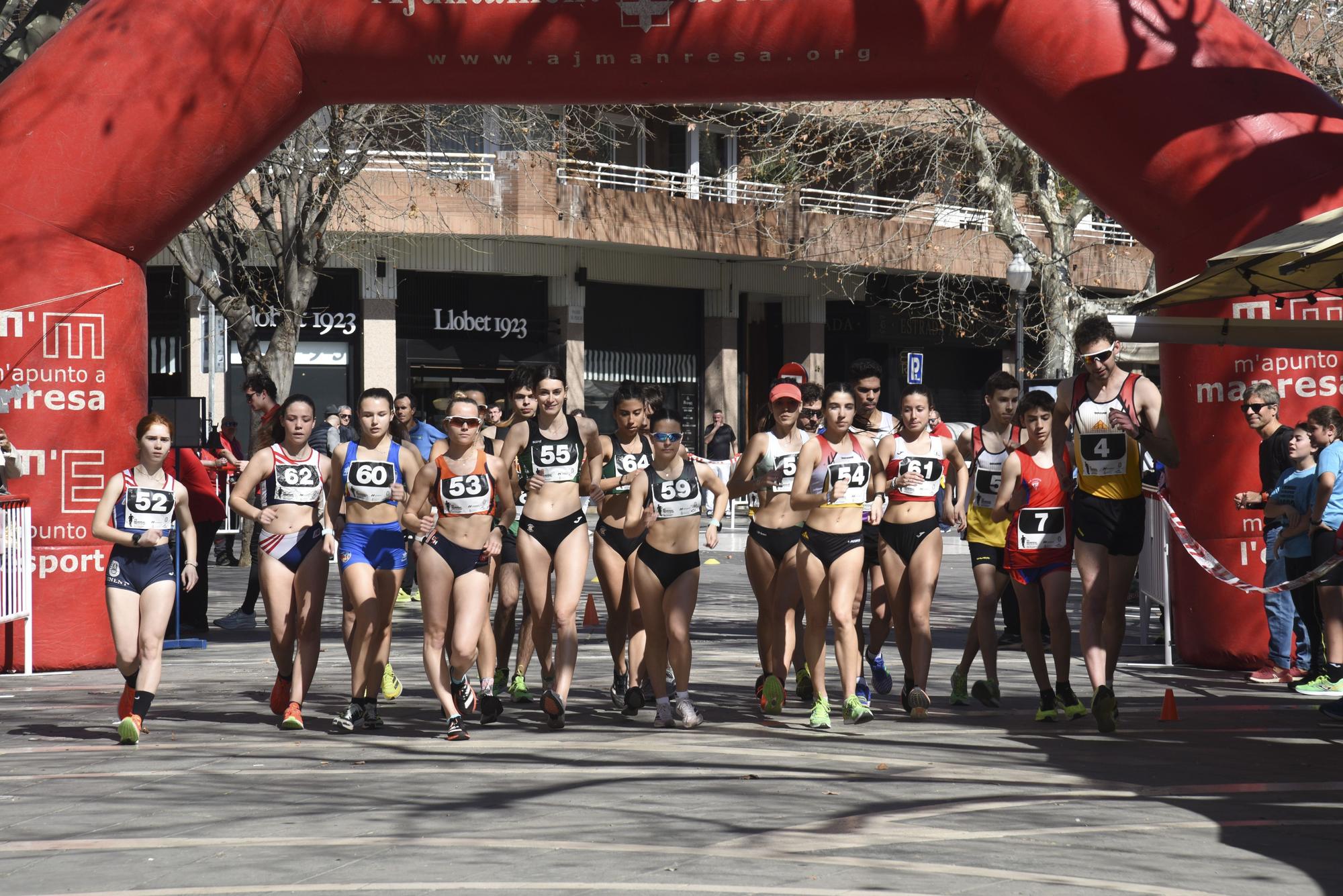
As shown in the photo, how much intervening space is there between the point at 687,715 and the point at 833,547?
4.19 ft

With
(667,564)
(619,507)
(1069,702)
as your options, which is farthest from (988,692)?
(619,507)

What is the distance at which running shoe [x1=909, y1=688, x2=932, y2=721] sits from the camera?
995cm

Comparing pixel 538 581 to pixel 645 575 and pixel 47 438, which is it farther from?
pixel 47 438

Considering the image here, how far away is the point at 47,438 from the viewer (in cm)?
1223

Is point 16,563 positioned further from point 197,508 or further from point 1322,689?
point 1322,689

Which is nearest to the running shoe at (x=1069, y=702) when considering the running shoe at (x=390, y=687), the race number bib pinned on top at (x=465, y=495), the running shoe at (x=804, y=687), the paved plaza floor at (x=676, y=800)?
the paved plaza floor at (x=676, y=800)

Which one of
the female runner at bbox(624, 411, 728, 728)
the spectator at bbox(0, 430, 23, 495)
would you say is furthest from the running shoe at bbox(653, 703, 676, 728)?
the spectator at bbox(0, 430, 23, 495)

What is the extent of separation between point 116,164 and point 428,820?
6.81 meters

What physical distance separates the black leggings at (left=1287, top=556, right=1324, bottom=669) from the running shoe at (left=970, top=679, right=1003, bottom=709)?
2.10 m

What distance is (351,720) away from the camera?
31.3ft

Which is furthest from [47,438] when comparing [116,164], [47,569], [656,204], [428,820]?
[656,204]

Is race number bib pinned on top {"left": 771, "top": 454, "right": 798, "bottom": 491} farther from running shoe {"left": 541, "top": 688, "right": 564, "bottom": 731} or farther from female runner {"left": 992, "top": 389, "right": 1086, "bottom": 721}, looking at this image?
running shoe {"left": 541, "top": 688, "right": 564, "bottom": 731}

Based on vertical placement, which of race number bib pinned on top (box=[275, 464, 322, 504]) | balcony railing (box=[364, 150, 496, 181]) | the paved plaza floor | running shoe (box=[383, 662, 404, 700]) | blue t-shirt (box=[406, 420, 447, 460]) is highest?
balcony railing (box=[364, 150, 496, 181])

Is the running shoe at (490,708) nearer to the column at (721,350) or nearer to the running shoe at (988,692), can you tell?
the running shoe at (988,692)
